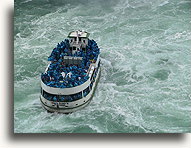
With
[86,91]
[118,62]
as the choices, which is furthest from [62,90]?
[118,62]

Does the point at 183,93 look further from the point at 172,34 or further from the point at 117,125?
the point at 172,34

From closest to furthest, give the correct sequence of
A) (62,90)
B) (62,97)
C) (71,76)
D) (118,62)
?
(62,90)
(62,97)
(71,76)
(118,62)

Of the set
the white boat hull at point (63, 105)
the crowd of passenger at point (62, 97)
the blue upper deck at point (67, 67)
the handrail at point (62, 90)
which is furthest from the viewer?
the blue upper deck at point (67, 67)

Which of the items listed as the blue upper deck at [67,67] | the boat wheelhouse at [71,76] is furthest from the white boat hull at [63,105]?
the blue upper deck at [67,67]

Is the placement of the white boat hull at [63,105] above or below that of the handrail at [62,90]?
below

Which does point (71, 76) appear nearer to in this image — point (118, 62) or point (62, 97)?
point (62, 97)

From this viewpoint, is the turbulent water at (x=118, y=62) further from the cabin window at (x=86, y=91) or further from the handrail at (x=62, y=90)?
the handrail at (x=62, y=90)

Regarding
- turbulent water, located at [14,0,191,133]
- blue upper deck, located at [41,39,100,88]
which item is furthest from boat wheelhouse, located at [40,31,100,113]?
turbulent water, located at [14,0,191,133]
